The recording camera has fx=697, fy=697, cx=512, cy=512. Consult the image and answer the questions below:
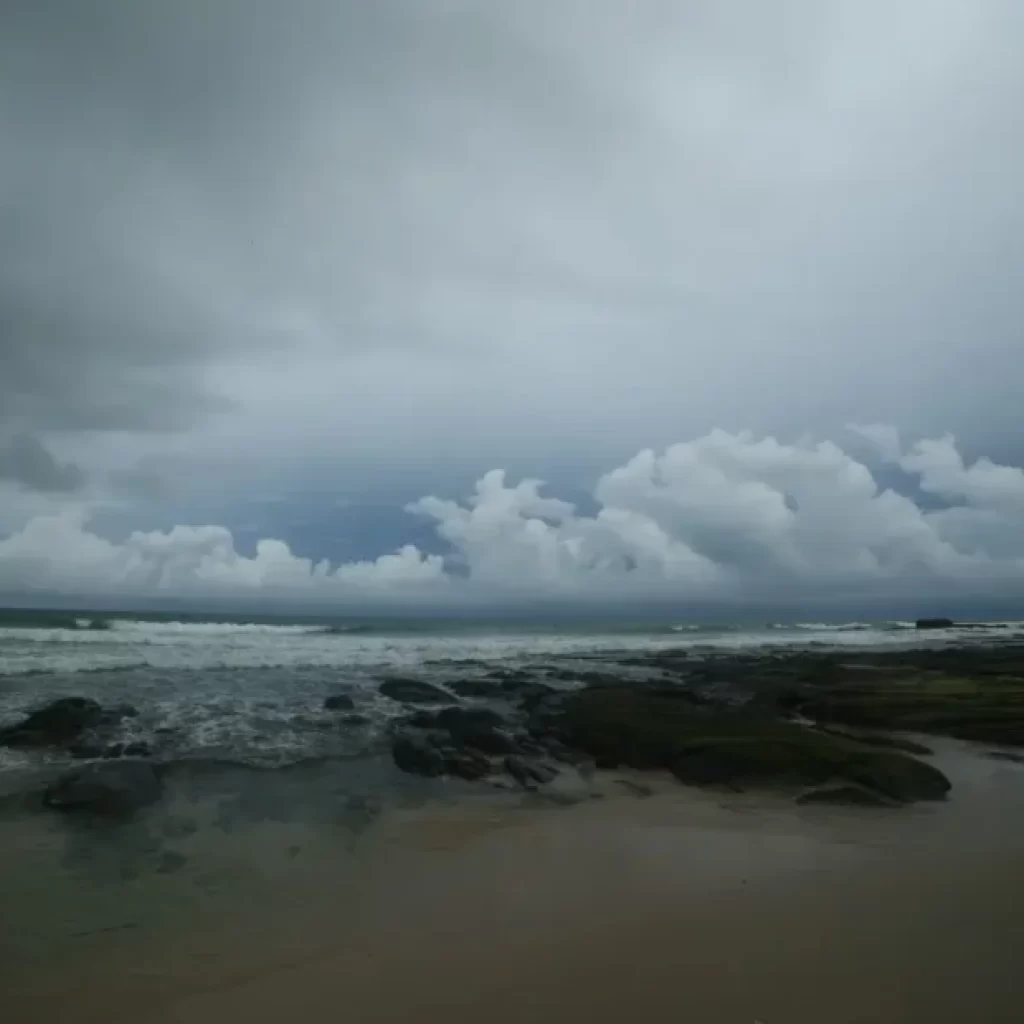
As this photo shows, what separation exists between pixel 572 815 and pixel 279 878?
400 centimetres

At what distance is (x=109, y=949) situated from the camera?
18.6 ft

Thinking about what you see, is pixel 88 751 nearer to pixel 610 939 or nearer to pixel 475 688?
pixel 610 939

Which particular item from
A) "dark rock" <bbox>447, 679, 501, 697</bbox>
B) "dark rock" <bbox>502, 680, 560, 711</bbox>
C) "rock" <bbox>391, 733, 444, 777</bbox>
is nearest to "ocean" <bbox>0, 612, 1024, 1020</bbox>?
"rock" <bbox>391, 733, 444, 777</bbox>

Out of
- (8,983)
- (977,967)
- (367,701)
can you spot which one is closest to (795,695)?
(367,701)

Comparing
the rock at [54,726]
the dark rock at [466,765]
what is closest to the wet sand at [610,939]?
the dark rock at [466,765]

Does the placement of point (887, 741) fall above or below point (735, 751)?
below

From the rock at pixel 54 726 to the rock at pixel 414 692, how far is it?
24.4 ft

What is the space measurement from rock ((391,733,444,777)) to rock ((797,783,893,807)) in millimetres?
5788

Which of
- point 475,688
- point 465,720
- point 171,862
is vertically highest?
point 465,720

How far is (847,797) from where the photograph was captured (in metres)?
9.74

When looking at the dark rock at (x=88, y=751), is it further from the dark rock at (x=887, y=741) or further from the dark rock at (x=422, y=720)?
the dark rock at (x=887, y=741)

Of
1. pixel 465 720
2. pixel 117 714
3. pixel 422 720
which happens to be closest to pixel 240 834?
pixel 465 720

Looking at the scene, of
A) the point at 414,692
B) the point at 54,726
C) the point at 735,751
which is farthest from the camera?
the point at 414,692

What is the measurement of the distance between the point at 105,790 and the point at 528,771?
6.28 meters
